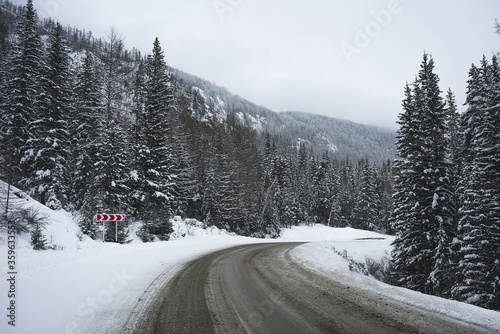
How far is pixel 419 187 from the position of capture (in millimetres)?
19375

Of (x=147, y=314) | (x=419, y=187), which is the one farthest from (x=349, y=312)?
(x=419, y=187)

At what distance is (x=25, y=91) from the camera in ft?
77.5

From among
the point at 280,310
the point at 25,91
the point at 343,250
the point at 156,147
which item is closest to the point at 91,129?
the point at 25,91

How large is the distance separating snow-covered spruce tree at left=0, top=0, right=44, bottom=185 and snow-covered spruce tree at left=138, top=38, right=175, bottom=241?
356 inches

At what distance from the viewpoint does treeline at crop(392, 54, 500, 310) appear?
14469mm

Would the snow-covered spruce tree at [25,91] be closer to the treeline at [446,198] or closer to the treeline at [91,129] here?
the treeline at [91,129]

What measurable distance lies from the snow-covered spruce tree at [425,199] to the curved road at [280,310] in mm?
15356

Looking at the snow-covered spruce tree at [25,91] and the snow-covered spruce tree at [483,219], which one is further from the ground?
the snow-covered spruce tree at [25,91]

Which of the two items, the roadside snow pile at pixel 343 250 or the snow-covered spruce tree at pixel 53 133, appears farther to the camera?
the snow-covered spruce tree at pixel 53 133

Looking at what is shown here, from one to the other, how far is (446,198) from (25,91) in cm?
3559

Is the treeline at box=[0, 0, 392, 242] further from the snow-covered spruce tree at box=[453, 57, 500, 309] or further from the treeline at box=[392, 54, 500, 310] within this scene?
the snow-covered spruce tree at box=[453, 57, 500, 309]

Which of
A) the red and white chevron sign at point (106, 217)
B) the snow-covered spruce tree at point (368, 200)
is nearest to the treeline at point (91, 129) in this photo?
the red and white chevron sign at point (106, 217)

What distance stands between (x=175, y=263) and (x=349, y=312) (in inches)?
287

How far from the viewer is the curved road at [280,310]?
4.07 meters
